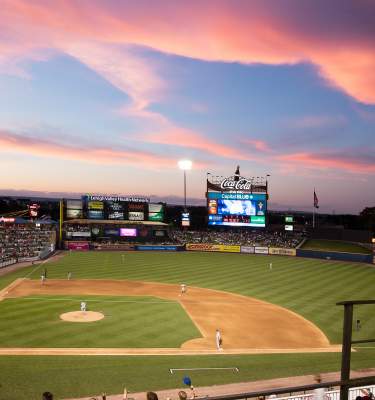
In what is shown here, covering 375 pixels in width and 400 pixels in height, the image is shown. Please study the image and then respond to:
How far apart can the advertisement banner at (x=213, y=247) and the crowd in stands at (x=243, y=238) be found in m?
4.07

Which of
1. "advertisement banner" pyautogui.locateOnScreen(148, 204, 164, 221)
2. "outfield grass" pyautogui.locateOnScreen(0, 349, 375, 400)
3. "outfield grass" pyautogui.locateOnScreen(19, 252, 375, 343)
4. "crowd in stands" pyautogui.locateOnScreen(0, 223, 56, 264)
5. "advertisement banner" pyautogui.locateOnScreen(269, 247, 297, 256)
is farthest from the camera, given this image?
"advertisement banner" pyautogui.locateOnScreen(148, 204, 164, 221)

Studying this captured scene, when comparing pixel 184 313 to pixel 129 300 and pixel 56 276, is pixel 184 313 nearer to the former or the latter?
pixel 129 300

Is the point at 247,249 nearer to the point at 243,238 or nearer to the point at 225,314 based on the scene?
the point at 243,238

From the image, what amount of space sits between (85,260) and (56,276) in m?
14.3

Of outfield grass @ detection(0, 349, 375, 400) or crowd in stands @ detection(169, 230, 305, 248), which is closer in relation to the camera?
outfield grass @ detection(0, 349, 375, 400)

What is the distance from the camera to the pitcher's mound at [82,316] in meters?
28.2

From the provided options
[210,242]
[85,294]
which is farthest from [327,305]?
[210,242]

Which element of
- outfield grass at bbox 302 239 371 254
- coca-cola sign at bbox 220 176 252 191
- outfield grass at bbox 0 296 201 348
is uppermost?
coca-cola sign at bbox 220 176 252 191

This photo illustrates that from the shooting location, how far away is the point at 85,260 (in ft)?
197

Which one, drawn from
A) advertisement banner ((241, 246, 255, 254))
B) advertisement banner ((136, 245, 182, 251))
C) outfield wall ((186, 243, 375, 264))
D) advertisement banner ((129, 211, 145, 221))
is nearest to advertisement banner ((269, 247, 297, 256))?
outfield wall ((186, 243, 375, 264))

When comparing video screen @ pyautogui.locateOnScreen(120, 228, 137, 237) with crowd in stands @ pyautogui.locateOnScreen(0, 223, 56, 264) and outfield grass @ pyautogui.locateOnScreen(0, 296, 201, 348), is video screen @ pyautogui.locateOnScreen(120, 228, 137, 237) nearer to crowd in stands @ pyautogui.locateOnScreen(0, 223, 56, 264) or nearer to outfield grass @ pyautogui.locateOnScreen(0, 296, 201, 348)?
crowd in stands @ pyautogui.locateOnScreen(0, 223, 56, 264)

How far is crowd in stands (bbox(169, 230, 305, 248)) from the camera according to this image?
82.7 m

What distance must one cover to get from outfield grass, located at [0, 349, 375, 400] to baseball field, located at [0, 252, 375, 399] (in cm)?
4

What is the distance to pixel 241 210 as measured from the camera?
234 ft
